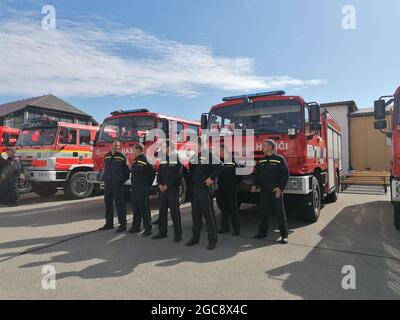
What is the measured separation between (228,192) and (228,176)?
30 centimetres

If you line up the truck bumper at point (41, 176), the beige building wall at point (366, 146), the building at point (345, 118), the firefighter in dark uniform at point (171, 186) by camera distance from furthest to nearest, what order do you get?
the building at point (345, 118) < the beige building wall at point (366, 146) < the truck bumper at point (41, 176) < the firefighter in dark uniform at point (171, 186)

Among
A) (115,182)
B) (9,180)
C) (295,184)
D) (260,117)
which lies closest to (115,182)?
(115,182)

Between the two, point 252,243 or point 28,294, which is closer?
point 28,294

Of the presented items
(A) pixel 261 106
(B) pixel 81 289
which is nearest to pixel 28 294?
(B) pixel 81 289

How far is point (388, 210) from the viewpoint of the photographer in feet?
27.8

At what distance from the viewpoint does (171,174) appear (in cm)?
542

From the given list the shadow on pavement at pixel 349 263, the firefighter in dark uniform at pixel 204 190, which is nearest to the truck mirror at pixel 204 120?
the firefighter in dark uniform at pixel 204 190

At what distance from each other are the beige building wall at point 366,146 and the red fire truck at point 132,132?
51.6ft

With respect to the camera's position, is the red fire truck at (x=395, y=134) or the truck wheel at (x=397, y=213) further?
the truck wheel at (x=397, y=213)

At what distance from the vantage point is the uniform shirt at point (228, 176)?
5.89 metres

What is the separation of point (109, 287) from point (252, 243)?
8.37ft

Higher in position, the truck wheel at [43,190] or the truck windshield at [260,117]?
the truck windshield at [260,117]

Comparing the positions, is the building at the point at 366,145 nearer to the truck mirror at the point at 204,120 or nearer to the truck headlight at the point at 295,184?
the truck mirror at the point at 204,120
